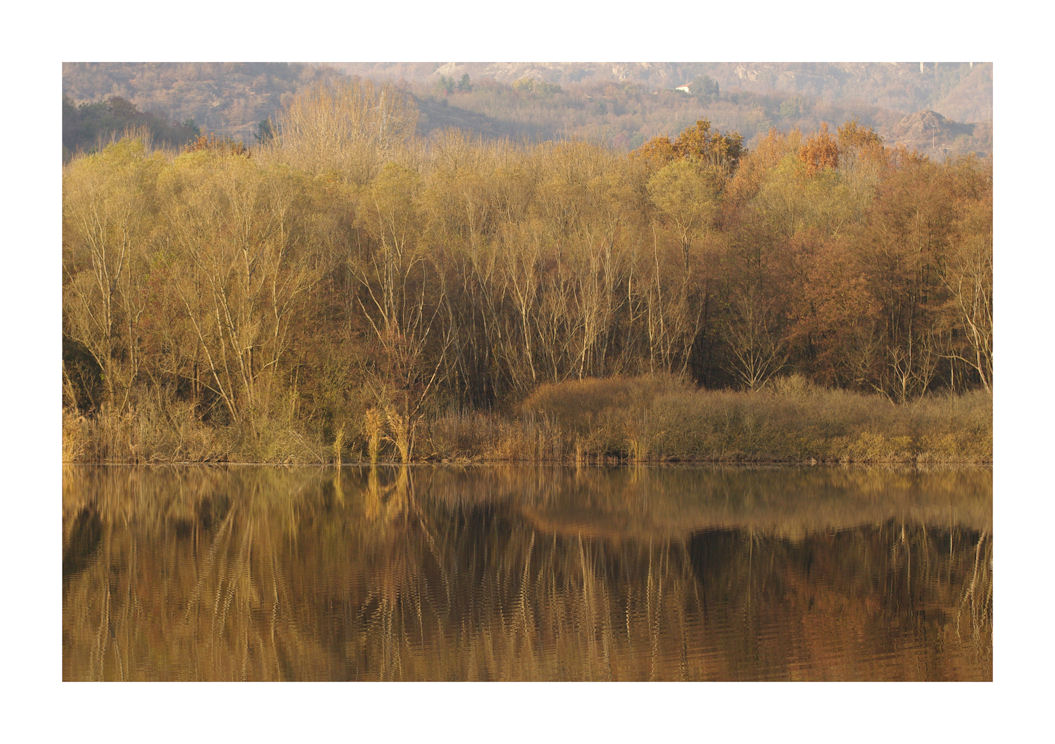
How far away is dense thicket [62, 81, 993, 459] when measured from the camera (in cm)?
2619

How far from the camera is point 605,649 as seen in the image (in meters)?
10.1

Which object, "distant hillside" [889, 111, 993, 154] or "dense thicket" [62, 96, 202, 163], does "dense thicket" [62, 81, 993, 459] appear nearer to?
"distant hillside" [889, 111, 993, 154]

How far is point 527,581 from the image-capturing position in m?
12.9

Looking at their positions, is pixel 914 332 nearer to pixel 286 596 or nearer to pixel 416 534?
pixel 416 534

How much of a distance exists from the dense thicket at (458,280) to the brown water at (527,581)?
18.7 ft

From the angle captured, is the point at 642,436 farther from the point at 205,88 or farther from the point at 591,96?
the point at 591,96

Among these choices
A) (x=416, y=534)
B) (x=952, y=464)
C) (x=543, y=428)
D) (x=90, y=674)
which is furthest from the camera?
(x=543, y=428)

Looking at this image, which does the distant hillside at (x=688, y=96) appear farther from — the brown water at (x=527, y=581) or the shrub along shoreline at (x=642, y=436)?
the brown water at (x=527, y=581)

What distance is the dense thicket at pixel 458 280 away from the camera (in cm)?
2619

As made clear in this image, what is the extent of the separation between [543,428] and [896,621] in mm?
15407

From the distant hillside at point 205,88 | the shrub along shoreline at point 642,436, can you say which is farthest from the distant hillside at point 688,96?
the shrub along shoreline at point 642,436

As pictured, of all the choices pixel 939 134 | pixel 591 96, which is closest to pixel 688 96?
pixel 591 96

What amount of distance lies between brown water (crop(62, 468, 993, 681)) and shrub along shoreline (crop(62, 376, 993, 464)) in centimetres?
355
